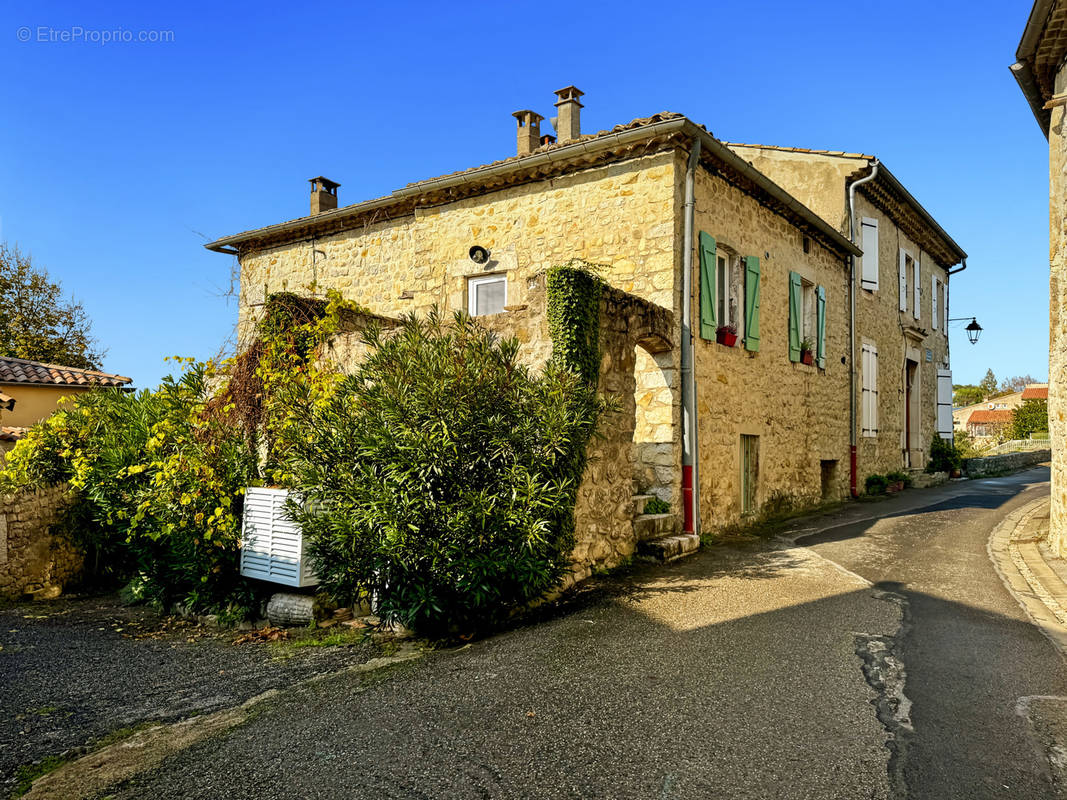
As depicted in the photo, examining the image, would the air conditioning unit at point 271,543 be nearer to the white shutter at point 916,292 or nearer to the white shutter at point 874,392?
the white shutter at point 874,392

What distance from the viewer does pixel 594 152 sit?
27.8 ft

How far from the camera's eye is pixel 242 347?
269 inches

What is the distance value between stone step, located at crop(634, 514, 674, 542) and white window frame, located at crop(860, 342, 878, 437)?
283 inches

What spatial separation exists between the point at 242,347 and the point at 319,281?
582cm

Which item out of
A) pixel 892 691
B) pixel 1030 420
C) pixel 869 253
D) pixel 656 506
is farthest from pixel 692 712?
pixel 1030 420

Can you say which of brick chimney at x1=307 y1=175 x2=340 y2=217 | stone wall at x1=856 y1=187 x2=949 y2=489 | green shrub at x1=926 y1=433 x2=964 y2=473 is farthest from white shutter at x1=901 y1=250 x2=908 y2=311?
brick chimney at x1=307 y1=175 x2=340 y2=217

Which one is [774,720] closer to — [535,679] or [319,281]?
[535,679]


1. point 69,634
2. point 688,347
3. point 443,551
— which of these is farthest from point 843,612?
point 69,634

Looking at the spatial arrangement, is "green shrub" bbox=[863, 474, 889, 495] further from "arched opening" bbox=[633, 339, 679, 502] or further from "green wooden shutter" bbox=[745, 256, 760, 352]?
"arched opening" bbox=[633, 339, 679, 502]

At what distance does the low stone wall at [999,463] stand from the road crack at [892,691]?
1579cm

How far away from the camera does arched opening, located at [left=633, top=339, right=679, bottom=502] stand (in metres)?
7.97

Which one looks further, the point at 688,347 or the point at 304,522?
the point at 688,347

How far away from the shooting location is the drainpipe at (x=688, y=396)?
8070mm

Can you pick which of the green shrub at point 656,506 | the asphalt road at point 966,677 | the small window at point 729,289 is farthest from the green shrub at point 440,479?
the small window at point 729,289
